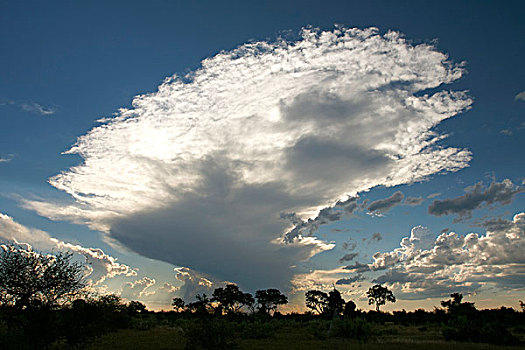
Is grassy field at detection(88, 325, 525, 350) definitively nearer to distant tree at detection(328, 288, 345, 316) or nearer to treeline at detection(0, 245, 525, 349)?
treeline at detection(0, 245, 525, 349)

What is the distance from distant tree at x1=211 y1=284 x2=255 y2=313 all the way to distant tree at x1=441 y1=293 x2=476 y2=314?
59.9 m

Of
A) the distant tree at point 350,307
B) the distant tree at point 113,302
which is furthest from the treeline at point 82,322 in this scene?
the distant tree at point 350,307

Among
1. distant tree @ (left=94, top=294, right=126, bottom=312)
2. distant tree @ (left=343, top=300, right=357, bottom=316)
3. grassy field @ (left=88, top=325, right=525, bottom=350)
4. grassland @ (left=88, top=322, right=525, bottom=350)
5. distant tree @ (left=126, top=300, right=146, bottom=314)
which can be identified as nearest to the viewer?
grassland @ (left=88, top=322, right=525, bottom=350)

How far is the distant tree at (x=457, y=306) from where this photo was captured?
223 feet

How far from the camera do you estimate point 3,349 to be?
1586cm

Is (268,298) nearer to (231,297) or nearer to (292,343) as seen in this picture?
(231,297)

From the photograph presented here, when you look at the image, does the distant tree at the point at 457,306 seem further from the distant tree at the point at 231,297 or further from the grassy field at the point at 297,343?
the distant tree at the point at 231,297

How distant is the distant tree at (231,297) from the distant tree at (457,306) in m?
59.9

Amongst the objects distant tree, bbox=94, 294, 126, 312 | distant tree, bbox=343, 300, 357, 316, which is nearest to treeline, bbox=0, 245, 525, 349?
distant tree, bbox=94, 294, 126, 312

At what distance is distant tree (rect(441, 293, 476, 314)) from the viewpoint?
223 ft

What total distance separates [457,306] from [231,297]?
6604 cm

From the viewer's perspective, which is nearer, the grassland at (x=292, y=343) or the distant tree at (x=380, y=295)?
the grassland at (x=292, y=343)

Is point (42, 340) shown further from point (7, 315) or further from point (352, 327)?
point (352, 327)

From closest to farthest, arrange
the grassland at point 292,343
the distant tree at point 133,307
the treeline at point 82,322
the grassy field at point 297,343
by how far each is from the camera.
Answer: the treeline at point 82,322 < the grassland at point 292,343 < the grassy field at point 297,343 < the distant tree at point 133,307
